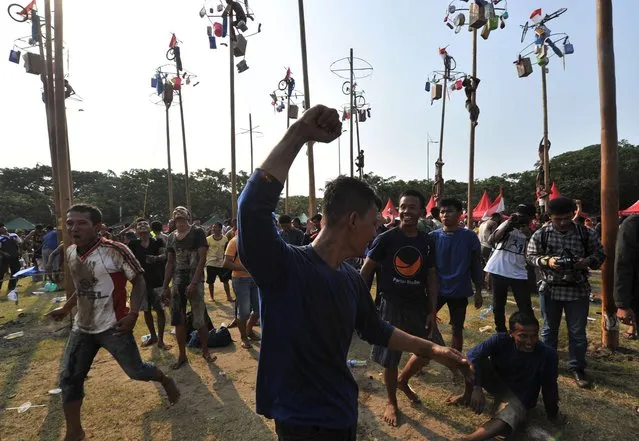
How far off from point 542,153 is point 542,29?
15.2ft

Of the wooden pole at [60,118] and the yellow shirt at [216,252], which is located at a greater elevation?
the wooden pole at [60,118]

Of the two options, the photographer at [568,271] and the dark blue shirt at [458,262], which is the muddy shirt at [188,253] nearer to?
the dark blue shirt at [458,262]

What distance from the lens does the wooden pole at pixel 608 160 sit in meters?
4.96

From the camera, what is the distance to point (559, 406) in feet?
12.2

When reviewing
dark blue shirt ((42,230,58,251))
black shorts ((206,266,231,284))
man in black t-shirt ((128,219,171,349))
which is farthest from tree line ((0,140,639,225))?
man in black t-shirt ((128,219,171,349))

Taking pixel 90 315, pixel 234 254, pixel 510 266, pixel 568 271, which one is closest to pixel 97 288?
pixel 90 315

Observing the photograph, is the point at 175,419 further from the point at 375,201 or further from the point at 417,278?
the point at 375,201

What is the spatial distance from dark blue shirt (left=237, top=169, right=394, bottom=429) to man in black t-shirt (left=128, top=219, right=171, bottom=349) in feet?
15.9

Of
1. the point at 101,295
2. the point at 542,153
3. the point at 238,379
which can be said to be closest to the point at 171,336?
the point at 238,379

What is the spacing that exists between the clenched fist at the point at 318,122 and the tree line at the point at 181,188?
39.6 metres

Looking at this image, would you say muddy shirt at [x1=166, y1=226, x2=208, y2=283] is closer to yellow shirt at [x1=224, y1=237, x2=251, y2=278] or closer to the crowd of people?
the crowd of people

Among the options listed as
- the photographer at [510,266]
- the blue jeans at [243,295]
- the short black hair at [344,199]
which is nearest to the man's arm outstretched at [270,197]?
the short black hair at [344,199]

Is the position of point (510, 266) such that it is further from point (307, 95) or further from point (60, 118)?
point (307, 95)

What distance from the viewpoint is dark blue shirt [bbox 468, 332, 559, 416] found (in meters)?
3.33
